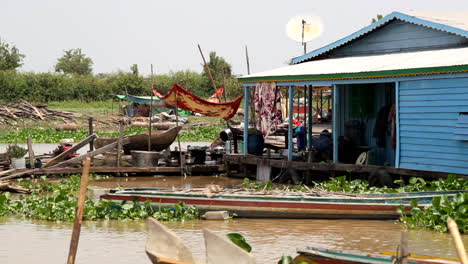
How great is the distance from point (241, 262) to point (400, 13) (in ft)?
35.8

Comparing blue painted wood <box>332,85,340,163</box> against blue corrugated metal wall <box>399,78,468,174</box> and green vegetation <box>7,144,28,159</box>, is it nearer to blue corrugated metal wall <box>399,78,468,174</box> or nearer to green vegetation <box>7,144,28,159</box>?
blue corrugated metal wall <box>399,78,468,174</box>

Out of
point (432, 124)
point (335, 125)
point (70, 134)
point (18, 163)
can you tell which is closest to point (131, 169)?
point (18, 163)

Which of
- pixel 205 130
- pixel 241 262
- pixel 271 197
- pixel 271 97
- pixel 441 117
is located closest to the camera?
pixel 241 262

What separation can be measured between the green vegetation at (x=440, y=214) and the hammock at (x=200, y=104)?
7831mm

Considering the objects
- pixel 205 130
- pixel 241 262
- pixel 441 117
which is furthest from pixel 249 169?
pixel 205 130

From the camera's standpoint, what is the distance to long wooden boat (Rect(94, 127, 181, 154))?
1984cm

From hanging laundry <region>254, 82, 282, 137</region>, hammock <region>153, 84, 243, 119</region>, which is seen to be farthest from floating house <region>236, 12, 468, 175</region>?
hammock <region>153, 84, 243, 119</region>

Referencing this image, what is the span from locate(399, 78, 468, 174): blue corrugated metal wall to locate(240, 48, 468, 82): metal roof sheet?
319mm

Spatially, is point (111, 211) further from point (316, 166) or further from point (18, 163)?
point (18, 163)

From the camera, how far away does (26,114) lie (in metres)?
37.2

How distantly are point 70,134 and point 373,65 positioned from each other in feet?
64.9

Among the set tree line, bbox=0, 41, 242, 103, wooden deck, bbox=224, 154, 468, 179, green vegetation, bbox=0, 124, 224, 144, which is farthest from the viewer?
tree line, bbox=0, 41, 242, 103

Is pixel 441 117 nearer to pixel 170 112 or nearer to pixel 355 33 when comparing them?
pixel 355 33

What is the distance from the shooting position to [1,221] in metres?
13.1
